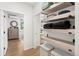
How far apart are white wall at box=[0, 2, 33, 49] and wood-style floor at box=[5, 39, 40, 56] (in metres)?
0.07

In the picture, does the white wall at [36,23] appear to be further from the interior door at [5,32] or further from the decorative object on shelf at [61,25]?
the interior door at [5,32]

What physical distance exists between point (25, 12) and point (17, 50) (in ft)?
1.50

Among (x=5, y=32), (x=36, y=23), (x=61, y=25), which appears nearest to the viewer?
(x=61, y=25)

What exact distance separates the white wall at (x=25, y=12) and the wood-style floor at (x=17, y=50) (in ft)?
0.23

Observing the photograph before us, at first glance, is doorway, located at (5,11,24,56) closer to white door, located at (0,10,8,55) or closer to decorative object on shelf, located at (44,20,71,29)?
white door, located at (0,10,8,55)

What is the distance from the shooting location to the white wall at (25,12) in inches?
33.7

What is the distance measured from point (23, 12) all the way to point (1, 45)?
0.44 m

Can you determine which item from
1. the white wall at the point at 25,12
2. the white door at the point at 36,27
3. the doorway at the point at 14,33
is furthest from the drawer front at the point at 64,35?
the doorway at the point at 14,33

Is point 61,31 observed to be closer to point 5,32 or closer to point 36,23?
point 36,23

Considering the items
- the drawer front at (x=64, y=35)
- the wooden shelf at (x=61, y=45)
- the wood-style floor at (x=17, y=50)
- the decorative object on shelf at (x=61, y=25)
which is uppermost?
the decorative object on shelf at (x=61, y=25)

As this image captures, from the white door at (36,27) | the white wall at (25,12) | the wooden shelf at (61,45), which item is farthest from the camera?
the white door at (36,27)

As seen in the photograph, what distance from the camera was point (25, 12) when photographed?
953mm

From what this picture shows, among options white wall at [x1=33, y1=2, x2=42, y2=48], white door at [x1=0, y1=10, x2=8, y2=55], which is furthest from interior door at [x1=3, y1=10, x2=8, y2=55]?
white wall at [x1=33, y1=2, x2=42, y2=48]

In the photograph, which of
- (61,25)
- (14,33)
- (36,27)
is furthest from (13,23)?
(61,25)
